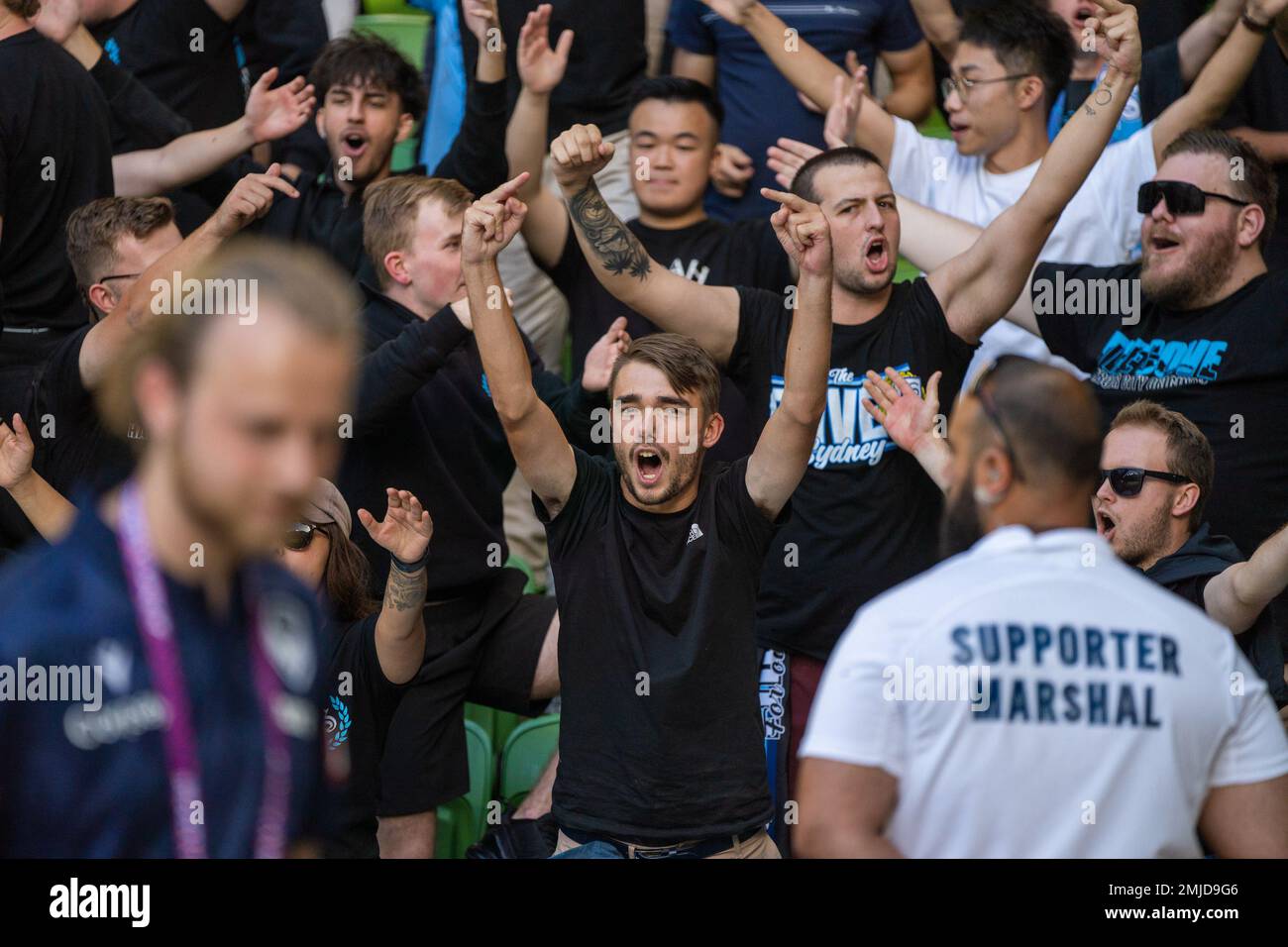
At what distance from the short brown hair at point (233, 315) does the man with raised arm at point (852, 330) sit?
243 centimetres

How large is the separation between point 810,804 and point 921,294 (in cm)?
272

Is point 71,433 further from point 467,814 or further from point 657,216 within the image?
point 657,216

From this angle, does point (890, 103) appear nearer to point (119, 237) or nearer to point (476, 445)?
point (476, 445)

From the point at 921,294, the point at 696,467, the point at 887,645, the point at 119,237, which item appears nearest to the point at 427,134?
the point at 119,237

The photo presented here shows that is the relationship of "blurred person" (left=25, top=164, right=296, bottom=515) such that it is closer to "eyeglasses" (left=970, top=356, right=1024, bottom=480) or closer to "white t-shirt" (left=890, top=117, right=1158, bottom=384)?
"eyeglasses" (left=970, top=356, right=1024, bottom=480)

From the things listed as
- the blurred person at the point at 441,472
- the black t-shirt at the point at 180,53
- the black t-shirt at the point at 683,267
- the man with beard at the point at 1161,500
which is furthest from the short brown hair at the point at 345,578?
the black t-shirt at the point at 180,53

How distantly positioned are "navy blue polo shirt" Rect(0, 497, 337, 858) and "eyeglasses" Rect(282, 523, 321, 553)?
1.89m

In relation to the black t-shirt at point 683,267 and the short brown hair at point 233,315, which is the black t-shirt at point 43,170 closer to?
the black t-shirt at point 683,267

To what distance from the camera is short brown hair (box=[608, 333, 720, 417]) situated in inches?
167

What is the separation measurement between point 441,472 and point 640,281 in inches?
35.1

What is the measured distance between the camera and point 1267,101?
6.36m

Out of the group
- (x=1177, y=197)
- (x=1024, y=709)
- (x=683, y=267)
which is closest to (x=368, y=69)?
(x=683, y=267)

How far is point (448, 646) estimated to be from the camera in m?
5.02

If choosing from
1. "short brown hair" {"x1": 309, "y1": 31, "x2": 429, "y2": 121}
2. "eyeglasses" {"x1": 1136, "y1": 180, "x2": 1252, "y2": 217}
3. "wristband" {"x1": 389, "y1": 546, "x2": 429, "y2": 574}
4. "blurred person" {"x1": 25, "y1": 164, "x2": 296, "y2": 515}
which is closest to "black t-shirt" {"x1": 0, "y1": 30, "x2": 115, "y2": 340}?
"blurred person" {"x1": 25, "y1": 164, "x2": 296, "y2": 515}
